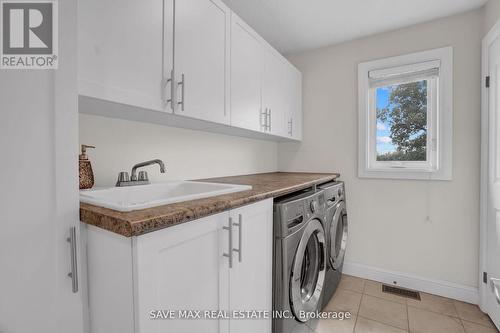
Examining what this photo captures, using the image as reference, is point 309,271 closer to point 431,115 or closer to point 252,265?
point 252,265

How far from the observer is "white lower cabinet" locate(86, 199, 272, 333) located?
0.65m

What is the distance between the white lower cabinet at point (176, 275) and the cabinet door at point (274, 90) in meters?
1.17

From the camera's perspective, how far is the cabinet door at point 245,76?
160 centimetres

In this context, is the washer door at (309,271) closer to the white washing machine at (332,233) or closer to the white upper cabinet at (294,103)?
the white washing machine at (332,233)

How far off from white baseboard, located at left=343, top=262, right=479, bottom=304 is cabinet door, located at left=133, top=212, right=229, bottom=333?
1938mm

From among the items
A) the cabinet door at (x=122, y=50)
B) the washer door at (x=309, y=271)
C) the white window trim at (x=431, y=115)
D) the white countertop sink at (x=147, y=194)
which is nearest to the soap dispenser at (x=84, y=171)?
the white countertop sink at (x=147, y=194)

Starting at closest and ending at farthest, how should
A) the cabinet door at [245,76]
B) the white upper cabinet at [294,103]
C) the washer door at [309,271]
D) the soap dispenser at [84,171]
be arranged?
1. the soap dispenser at [84,171]
2. the washer door at [309,271]
3. the cabinet door at [245,76]
4. the white upper cabinet at [294,103]

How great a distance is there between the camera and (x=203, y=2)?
1.32 m

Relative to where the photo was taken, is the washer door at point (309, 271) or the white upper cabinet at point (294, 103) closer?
the washer door at point (309, 271)

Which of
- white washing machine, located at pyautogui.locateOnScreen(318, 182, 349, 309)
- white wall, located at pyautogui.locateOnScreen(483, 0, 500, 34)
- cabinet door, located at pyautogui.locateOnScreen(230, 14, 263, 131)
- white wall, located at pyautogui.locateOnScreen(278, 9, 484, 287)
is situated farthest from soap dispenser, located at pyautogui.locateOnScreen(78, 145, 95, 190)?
white wall, located at pyautogui.locateOnScreen(483, 0, 500, 34)

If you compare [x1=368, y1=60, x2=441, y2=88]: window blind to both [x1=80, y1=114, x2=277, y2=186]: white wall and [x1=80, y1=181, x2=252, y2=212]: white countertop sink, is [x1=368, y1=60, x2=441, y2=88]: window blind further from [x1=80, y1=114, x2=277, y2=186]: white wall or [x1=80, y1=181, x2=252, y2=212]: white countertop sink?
[x1=80, y1=181, x2=252, y2=212]: white countertop sink

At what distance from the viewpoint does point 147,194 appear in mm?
1345

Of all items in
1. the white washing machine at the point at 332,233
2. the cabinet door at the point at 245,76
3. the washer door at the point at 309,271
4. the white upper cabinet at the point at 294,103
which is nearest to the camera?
the washer door at the point at 309,271

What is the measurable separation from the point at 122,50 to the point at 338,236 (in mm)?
2098
